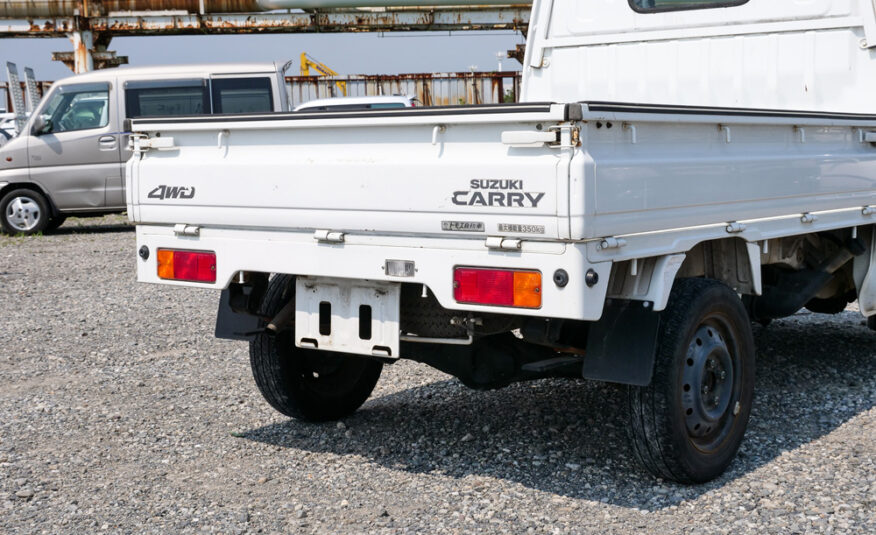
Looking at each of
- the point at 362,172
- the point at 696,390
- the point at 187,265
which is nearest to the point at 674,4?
the point at 696,390

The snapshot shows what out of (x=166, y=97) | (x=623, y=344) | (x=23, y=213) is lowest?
(x=23, y=213)

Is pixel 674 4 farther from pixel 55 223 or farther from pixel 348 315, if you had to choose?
pixel 55 223

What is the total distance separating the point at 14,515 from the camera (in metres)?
4.02

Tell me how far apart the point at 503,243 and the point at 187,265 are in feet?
5.05

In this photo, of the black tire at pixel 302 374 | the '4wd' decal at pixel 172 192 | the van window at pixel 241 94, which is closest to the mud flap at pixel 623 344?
the black tire at pixel 302 374

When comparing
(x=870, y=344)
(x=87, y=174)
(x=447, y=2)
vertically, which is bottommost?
(x=870, y=344)

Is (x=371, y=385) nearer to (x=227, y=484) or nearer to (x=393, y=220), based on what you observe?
(x=227, y=484)

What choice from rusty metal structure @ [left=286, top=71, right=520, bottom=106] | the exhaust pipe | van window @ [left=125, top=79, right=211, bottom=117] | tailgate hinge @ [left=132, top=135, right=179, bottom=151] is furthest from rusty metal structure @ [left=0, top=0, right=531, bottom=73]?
tailgate hinge @ [left=132, top=135, right=179, bottom=151]

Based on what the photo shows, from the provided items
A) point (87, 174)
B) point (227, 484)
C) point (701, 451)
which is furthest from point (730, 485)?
point (87, 174)

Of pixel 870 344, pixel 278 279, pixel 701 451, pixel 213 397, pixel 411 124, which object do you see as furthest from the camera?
pixel 870 344

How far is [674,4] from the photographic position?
639cm

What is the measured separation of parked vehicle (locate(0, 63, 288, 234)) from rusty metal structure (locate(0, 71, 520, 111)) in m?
7.24

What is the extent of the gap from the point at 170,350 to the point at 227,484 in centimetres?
299

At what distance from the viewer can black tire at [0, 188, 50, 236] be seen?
14.7 m
